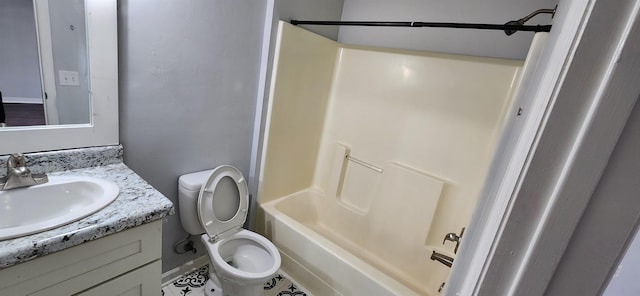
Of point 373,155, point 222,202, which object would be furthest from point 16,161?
point 373,155

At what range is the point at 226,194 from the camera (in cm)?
169

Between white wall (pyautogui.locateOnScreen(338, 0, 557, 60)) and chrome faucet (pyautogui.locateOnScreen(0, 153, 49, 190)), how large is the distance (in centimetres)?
202

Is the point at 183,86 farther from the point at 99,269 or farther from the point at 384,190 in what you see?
the point at 384,190

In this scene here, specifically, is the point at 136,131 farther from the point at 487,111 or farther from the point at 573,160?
the point at 487,111

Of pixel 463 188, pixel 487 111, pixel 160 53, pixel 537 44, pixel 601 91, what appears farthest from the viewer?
pixel 463 188

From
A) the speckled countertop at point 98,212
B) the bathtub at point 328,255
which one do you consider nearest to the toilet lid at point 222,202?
the bathtub at point 328,255

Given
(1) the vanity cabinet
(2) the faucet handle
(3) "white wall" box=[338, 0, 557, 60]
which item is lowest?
(1) the vanity cabinet

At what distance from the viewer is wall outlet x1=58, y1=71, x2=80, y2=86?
1.13 meters

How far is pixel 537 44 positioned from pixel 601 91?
3.53 ft

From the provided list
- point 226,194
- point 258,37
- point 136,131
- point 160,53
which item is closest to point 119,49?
point 160,53

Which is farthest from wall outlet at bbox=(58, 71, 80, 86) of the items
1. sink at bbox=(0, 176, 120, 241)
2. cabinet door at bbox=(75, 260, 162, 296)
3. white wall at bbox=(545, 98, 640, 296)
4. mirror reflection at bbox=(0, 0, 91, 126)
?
white wall at bbox=(545, 98, 640, 296)

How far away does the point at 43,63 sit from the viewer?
1.09 metres

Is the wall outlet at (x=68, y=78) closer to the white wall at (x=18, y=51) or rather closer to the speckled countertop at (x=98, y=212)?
the white wall at (x=18, y=51)

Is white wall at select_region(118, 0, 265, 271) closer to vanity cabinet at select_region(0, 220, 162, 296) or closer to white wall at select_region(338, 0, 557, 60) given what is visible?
vanity cabinet at select_region(0, 220, 162, 296)
